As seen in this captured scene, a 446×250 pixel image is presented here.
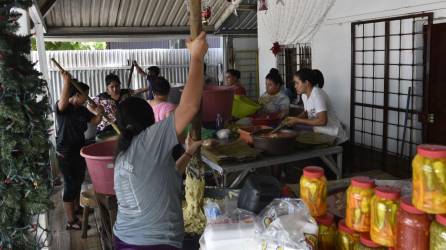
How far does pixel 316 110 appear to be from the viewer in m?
3.65

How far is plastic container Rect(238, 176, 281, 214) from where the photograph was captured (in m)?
1.36

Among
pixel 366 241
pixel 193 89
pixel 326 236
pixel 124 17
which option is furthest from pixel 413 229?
pixel 124 17

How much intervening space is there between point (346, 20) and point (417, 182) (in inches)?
163

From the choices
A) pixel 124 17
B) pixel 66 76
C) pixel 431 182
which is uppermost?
pixel 124 17

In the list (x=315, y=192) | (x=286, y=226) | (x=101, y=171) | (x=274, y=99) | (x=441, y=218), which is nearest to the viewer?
→ (x=441, y=218)

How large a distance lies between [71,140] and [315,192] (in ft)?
9.12

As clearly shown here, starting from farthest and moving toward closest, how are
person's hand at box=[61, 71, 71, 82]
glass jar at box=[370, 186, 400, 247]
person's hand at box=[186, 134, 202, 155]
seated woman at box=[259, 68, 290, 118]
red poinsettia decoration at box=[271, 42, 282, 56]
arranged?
red poinsettia decoration at box=[271, 42, 282, 56] → seated woman at box=[259, 68, 290, 118] → person's hand at box=[61, 71, 71, 82] → person's hand at box=[186, 134, 202, 155] → glass jar at box=[370, 186, 400, 247]

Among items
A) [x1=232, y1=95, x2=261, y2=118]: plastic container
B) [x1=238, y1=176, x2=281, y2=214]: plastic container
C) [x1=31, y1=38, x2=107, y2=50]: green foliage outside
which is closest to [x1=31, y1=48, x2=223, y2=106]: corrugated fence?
[x1=31, y1=38, x2=107, y2=50]: green foliage outside

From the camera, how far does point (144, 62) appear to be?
31.5 feet

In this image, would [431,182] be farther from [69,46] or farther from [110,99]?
[69,46]

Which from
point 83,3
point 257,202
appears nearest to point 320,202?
point 257,202

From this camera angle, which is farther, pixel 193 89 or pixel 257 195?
pixel 193 89

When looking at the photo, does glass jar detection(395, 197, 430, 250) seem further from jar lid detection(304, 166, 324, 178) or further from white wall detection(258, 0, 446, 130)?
white wall detection(258, 0, 446, 130)

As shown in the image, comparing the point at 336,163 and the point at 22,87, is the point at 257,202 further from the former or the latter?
the point at 336,163
